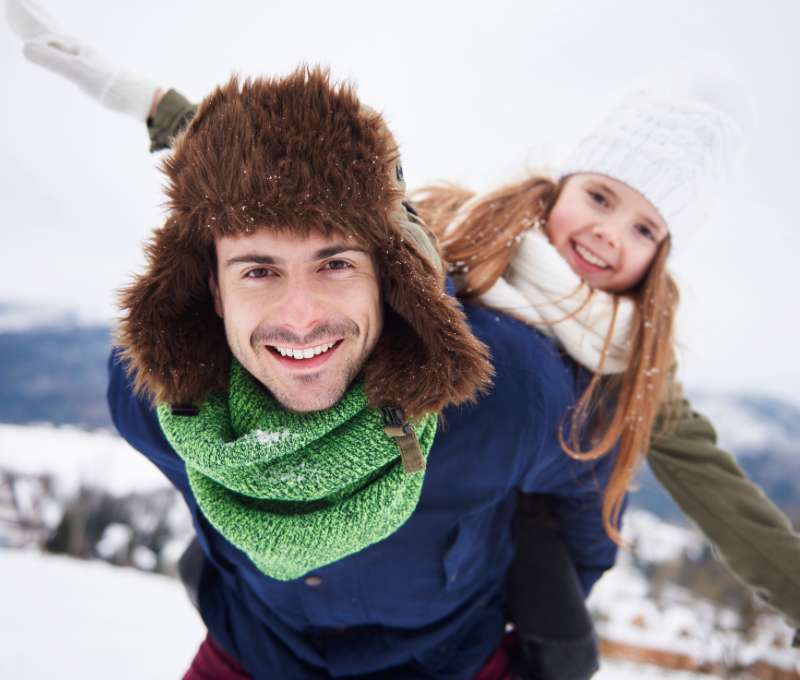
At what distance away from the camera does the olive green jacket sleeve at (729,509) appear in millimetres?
1688

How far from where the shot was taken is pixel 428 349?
1199 millimetres

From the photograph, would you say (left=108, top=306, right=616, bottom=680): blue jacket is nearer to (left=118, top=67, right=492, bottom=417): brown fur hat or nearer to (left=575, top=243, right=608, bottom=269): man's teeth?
(left=118, top=67, right=492, bottom=417): brown fur hat

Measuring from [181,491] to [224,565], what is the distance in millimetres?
254

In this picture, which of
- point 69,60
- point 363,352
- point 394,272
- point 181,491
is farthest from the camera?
point 69,60

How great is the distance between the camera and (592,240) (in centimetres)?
190

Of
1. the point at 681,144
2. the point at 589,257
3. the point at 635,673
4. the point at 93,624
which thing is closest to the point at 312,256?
the point at 589,257

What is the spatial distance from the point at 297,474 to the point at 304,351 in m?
0.24

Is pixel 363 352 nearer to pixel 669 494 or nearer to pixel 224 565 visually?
pixel 224 565

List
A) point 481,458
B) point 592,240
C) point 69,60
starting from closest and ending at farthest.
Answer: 1. point 481,458
2. point 592,240
3. point 69,60

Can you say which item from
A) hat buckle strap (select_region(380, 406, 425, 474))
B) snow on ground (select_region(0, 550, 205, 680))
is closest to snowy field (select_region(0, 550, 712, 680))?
snow on ground (select_region(0, 550, 205, 680))

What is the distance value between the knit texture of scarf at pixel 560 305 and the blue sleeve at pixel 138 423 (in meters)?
0.88

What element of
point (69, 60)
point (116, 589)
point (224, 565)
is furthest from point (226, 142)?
point (116, 589)

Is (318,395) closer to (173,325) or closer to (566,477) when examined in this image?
(173,325)

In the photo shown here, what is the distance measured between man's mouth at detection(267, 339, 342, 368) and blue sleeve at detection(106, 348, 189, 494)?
0.44 m
